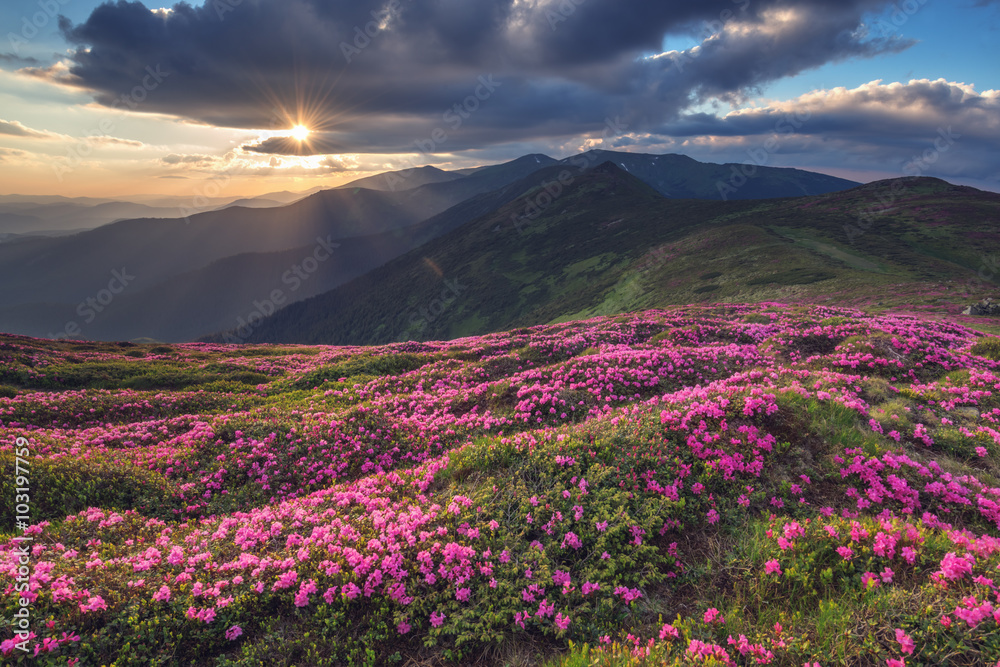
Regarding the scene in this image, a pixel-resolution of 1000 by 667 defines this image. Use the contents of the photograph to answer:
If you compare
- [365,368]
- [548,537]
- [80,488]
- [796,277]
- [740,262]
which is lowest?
[365,368]

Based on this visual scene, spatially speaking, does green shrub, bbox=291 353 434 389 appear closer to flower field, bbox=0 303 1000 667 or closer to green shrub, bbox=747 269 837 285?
flower field, bbox=0 303 1000 667

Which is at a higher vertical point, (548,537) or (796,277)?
(796,277)

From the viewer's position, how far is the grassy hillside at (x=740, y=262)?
5384 cm

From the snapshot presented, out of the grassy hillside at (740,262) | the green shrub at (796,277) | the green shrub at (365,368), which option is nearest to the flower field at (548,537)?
the green shrub at (365,368)

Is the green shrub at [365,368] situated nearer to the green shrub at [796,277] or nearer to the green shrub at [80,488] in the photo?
the green shrub at [80,488]

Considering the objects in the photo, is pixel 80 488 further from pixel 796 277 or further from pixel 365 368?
pixel 796 277

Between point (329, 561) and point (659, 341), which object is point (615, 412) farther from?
point (659, 341)

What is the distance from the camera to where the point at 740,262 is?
74000mm

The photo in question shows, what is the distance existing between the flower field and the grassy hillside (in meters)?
46.7

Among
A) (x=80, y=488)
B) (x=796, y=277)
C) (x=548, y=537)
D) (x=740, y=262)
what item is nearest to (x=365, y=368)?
(x=80, y=488)

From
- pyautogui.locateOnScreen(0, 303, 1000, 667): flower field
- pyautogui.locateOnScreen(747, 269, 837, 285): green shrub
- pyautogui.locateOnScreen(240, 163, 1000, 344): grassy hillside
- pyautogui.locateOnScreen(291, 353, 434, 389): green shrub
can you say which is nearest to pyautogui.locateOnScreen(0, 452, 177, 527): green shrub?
pyautogui.locateOnScreen(0, 303, 1000, 667): flower field

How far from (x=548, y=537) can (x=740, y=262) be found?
8145 centimetres

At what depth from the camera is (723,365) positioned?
16219 mm

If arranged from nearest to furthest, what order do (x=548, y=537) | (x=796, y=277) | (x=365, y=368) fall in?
(x=548, y=537), (x=365, y=368), (x=796, y=277)
